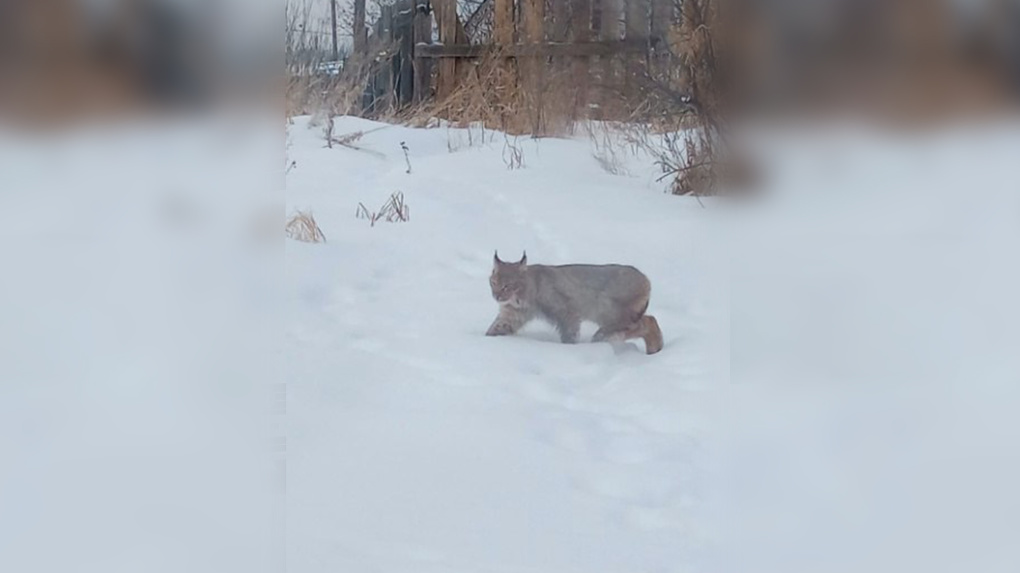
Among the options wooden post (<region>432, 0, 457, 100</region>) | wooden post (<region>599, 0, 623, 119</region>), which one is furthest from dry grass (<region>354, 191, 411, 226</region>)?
wooden post (<region>432, 0, 457, 100</region>)

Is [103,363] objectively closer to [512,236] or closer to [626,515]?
[626,515]

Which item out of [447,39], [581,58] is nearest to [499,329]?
[581,58]

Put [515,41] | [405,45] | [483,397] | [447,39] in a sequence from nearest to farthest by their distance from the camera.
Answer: [483,397], [515,41], [447,39], [405,45]

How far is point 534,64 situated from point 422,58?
2.64ft

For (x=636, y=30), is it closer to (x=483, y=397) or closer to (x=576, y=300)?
(x=576, y=300)

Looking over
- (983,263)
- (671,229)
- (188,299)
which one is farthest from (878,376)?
(671,229)

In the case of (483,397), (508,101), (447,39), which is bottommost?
(483,397)

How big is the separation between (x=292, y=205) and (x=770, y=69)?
188cm

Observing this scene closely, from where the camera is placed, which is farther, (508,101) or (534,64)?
(508,101)

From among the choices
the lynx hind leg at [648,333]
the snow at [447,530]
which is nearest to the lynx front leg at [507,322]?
the lynx hind leg at [648,333]

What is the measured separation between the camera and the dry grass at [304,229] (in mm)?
2098

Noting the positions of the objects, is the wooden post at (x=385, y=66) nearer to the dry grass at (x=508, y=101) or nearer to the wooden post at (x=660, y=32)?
the dry grass at (x=508, y=101)

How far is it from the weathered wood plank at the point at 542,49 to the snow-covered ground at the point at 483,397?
1.35ft

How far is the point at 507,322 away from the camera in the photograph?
1.71 m
